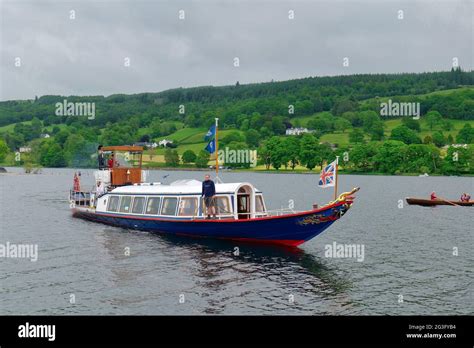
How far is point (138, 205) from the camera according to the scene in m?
47.2

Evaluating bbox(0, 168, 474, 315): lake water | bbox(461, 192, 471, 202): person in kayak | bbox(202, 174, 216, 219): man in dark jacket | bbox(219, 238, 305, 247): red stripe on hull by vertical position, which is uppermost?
bbox(202, 174, 216, 219): man in dark jacket

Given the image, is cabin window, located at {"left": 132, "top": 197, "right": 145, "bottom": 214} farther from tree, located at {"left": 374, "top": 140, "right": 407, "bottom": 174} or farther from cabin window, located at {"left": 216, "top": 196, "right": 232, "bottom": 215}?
tree, located at {"left": 374, "top": 140, "right": 407, "bottom": 174}

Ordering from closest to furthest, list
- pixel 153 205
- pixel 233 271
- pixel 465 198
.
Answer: pixel 233 271 < pixel 153 205 < pixel 465 198

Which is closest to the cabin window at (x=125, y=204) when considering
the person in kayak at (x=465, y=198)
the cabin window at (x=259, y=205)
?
the cabin window at (x=259, y=205)

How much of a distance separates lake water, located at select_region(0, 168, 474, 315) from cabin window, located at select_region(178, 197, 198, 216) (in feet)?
7.94

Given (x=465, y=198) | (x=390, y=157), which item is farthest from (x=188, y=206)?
(x=390, y=157)

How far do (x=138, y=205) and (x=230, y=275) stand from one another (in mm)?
18896

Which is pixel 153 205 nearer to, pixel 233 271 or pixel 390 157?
pixel 233 271

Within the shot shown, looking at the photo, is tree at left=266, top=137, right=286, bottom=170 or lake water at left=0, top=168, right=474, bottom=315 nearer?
lake water at left=0, top=168, right=474, bottom=315

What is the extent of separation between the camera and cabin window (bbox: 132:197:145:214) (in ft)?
154

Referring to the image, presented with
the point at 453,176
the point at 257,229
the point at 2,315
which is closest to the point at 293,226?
the point at 257,229

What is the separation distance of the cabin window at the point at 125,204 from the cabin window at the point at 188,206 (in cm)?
758

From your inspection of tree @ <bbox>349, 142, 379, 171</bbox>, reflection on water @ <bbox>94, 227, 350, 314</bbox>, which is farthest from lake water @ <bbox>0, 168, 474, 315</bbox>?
tree @ <bbox>349, 142, 379, 171</bbox>
